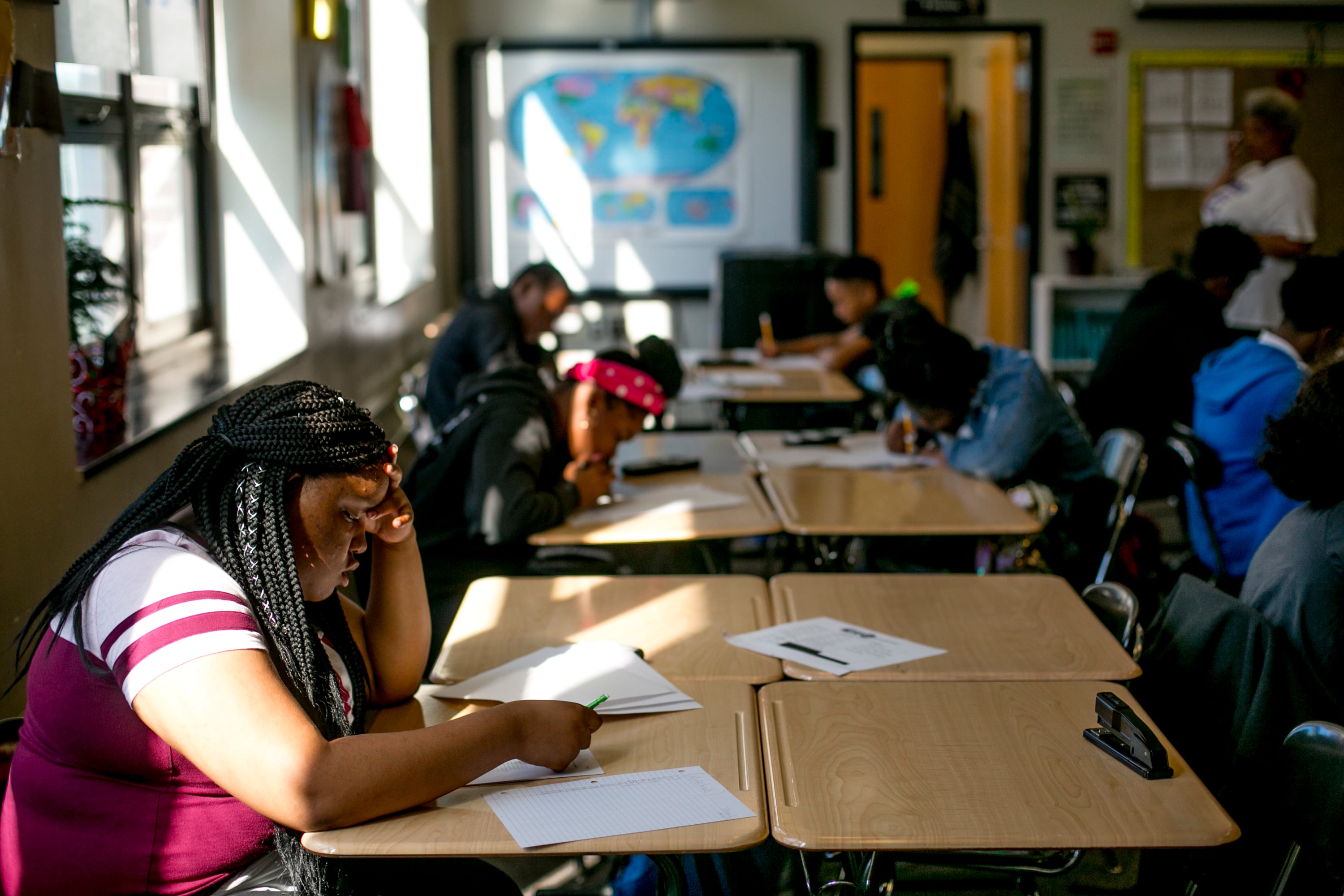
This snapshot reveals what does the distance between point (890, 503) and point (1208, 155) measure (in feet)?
16.4

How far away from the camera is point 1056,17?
689cm

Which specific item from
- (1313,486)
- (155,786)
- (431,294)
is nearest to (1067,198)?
(431,294)

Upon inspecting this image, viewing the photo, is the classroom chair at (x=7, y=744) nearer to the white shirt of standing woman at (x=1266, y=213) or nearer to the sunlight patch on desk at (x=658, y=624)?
the sunlight patch on desk at (x=658, y=624)

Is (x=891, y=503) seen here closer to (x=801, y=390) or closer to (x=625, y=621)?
(x=625, y=621)

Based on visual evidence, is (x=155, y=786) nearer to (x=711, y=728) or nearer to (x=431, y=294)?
(x=711, y=728)

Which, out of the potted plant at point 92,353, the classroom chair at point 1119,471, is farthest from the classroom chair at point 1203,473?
the potted plant at point 92,353

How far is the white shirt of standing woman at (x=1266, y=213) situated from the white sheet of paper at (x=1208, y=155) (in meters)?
0.77

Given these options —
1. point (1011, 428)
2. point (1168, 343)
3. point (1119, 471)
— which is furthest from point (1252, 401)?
point (1168, 343)

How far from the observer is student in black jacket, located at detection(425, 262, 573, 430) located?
15.0 feet

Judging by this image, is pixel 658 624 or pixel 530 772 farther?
pixel 658 624

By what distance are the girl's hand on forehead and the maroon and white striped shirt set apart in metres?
0.22

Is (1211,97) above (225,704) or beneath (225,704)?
above

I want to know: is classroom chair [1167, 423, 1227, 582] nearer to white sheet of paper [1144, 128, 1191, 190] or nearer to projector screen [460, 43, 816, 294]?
projector screen [460, 43, 816, 294]

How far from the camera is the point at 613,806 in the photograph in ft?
4.77
